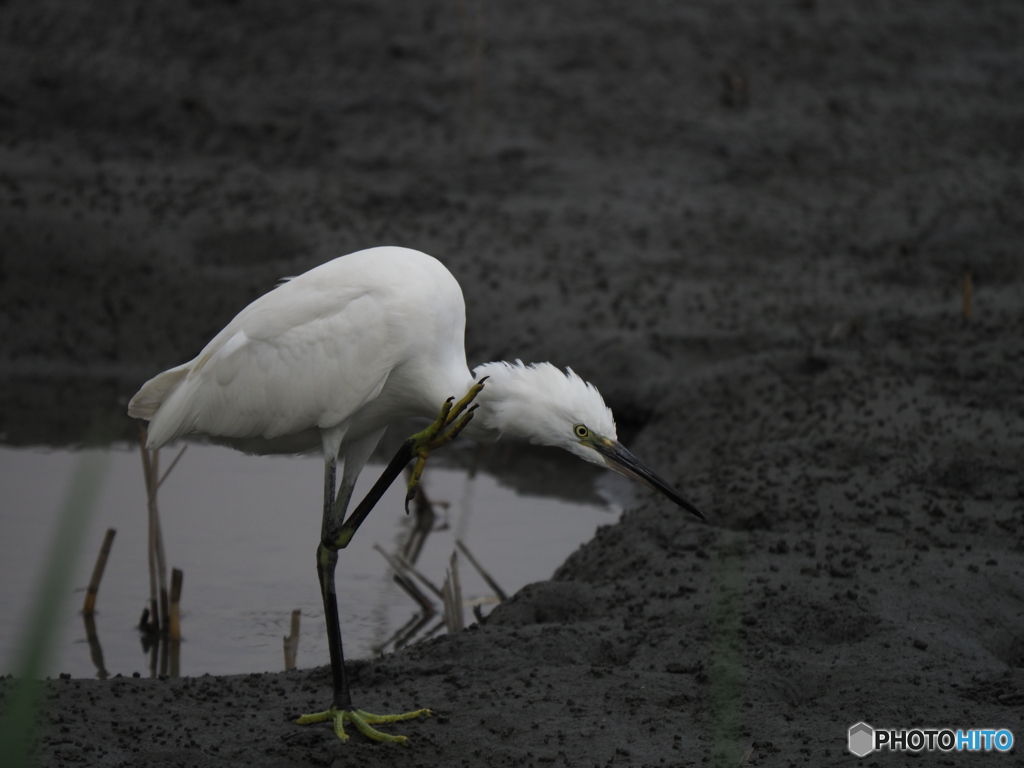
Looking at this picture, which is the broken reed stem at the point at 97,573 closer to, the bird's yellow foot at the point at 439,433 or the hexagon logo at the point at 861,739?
the bird's yellow foot at the point at 439,433

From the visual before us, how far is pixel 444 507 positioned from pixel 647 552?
2.01 metres

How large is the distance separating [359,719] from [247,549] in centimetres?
274

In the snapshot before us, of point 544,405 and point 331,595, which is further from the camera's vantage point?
point 331,595

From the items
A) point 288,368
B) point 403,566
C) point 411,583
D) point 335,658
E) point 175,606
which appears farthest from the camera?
point 403,566

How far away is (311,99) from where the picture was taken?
39.4ft

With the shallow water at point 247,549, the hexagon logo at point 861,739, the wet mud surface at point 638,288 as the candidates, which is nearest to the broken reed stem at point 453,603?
the wet mud surface at point 638,288

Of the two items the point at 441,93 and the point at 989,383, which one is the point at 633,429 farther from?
the point at 441,93

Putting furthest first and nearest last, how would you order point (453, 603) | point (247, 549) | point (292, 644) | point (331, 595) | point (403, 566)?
point (247, 549) < point (403, 566) < point (453, 603) < point (292, 644) < point (331, 595)

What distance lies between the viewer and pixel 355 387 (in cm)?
439

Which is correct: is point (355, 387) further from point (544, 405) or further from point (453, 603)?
point (453, 603)

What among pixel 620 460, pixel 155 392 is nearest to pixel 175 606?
pixel 155 392

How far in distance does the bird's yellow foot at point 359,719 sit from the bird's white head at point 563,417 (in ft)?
3.12

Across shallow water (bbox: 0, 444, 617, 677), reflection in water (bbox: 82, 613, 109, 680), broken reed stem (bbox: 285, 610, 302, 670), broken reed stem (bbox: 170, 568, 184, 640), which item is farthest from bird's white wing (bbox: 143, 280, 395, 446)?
reflection in water (bbox: 82, 613, 109, 680)

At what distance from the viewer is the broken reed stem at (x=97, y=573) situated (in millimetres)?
5543
